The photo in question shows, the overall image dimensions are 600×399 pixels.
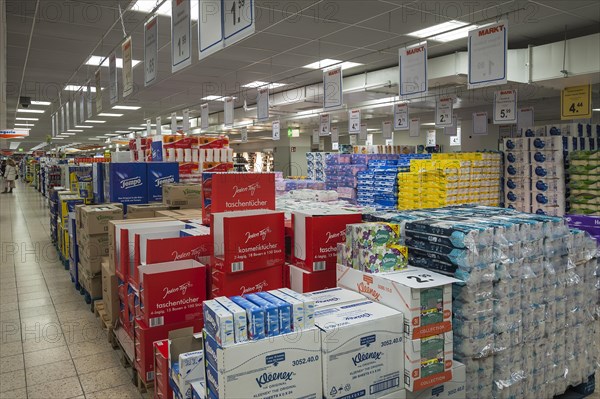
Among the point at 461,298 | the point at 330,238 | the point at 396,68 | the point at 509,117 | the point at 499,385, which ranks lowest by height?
the point at 499,385

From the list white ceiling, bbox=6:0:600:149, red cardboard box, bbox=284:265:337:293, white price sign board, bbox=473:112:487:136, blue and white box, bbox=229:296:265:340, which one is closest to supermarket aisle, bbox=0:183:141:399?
→ red cardboard box, bbox=284:265:337:293

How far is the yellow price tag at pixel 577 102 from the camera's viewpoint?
859 centimetres

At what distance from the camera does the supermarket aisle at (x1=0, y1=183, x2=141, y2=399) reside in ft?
11.8

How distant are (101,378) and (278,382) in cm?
237

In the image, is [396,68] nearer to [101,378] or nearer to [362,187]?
[362,187]

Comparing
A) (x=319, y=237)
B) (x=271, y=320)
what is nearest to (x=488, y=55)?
(x=319, y=237)

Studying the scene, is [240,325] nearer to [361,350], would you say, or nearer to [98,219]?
[361,350]

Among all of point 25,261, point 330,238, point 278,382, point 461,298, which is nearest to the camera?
point 278,382

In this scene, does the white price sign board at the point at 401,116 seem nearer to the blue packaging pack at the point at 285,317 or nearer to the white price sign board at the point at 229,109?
the white price sign board at the point at 229,109

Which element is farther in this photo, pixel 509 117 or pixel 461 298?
pixel 509 117

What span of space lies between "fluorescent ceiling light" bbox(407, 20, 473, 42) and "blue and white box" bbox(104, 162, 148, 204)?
5.14 m

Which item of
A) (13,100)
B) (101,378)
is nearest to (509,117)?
(101,378)

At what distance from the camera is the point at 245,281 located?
3.07 m

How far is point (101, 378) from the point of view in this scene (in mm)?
3730
